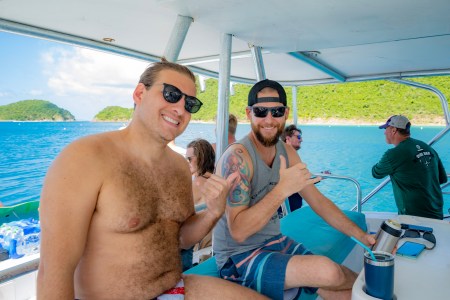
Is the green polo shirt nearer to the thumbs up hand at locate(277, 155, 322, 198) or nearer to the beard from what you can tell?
the beard

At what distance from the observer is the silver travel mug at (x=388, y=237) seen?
1.56 m

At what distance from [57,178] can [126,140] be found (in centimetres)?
42

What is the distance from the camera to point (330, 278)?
1.62m

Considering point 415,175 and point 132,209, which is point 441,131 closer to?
point 415,175

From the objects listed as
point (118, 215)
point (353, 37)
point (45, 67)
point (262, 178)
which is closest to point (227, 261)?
point (262, 178)

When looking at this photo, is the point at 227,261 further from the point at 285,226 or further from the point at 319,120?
Result: the point at 319,120

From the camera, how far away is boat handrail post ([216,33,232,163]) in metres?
2.67

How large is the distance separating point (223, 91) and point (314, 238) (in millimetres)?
1471

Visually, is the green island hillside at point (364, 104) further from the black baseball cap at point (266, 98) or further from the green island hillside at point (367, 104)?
the black baseball cap at point (266, 98)

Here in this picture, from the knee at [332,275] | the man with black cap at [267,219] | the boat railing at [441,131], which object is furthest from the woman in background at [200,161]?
the boat railing at [441,131]

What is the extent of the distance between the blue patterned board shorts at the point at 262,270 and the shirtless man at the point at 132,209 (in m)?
0.12

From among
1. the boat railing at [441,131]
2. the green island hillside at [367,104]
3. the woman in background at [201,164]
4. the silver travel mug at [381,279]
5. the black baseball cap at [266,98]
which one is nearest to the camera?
the silver travel mug at [381,279]

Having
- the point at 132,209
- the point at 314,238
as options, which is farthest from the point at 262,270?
the point at 314,238

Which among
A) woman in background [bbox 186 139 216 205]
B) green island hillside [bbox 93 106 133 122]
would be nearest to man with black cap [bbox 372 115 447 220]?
woman in background [bbox 186 139 216 205]
